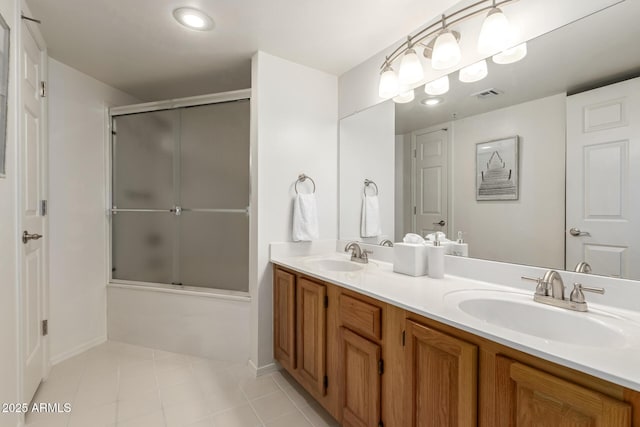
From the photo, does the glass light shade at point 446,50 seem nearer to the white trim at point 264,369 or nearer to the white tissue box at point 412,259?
the white tissue box at point 412,259

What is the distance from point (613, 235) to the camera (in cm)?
106

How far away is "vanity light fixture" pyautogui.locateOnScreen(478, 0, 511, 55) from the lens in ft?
4.12

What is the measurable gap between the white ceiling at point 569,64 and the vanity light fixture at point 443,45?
11 cm

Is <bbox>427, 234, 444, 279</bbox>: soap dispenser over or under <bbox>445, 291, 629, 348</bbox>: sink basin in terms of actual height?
over

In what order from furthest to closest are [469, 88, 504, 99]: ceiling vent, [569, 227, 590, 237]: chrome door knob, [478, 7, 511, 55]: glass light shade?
[469, 88, 504, 99]: ceiling vent, [478, 7, 511, 55]: glass light shade, [569, 227, 590, 237]: chrome door knob

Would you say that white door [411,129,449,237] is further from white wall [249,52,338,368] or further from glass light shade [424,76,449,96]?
white wall [249,52,338,368]

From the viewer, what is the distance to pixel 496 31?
1.26m

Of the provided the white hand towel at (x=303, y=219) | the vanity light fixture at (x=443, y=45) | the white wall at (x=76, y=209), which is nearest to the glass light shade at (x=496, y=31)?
the vanity light fixture at (x=443, y=45)

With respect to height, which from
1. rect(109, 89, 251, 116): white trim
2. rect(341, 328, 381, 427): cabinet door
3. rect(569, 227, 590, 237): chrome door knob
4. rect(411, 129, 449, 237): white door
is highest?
rect(109, 89, 251, 116): white trim

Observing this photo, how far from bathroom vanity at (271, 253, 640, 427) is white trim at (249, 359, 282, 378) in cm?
30

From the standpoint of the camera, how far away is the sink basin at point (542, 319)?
87 centimetres

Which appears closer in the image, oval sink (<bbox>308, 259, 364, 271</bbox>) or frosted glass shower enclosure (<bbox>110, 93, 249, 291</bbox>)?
oval sink (<bbox>308, 259, 364, 271</bbox>)

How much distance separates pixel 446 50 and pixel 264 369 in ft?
7.24

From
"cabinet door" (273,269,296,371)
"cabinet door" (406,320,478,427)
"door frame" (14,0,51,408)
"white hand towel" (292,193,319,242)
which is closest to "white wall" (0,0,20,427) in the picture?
"door frame" (14,0,51,408)
